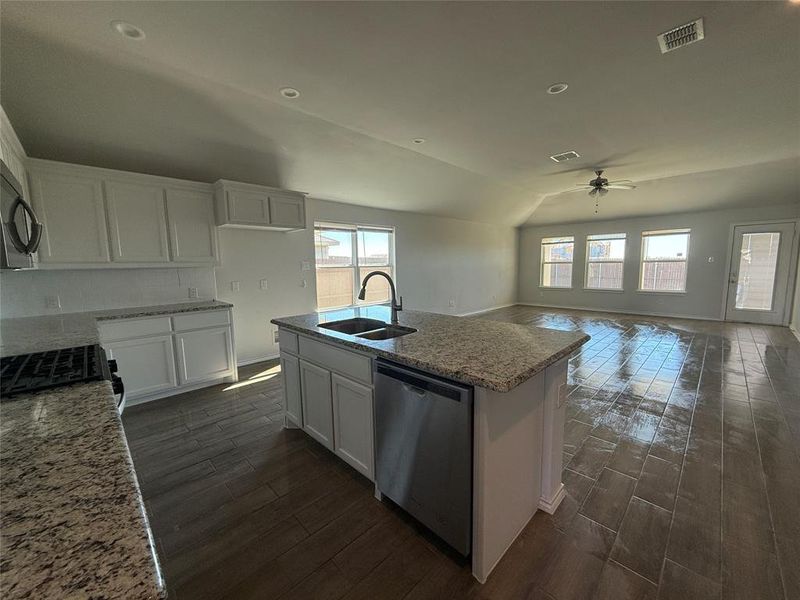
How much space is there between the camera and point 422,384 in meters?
1.49

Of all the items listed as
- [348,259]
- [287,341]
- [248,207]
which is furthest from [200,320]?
[348,259]

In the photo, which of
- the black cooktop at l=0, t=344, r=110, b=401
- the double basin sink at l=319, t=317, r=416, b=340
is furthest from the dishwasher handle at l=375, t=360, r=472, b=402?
the black cooktop at l=0, t=344, r=110, b=401

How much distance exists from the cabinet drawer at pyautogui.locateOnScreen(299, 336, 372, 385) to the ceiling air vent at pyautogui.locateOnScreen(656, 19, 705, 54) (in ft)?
8.67

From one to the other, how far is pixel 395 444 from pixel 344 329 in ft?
3.44

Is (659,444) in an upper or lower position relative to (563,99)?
lower

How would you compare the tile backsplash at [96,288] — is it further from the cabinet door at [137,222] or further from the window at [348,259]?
the window at [348,259]

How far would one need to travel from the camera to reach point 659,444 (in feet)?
7.91

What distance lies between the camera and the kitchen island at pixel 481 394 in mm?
1366

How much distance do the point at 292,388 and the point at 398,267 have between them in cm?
401

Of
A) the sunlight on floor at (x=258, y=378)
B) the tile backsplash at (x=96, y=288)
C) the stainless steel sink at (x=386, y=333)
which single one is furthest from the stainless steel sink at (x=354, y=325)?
the tile backsplash at (x=96, y=288)

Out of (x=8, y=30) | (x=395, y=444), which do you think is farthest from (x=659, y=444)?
(x=8, y=30)

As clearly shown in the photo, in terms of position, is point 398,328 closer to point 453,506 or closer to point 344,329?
point 344,329

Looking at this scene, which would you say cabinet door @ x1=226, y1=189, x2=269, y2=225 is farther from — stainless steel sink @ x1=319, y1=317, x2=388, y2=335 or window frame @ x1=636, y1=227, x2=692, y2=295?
window frame @ x1=636, y1=227, x2=692, y2=295

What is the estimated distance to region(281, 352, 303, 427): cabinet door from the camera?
246cm
